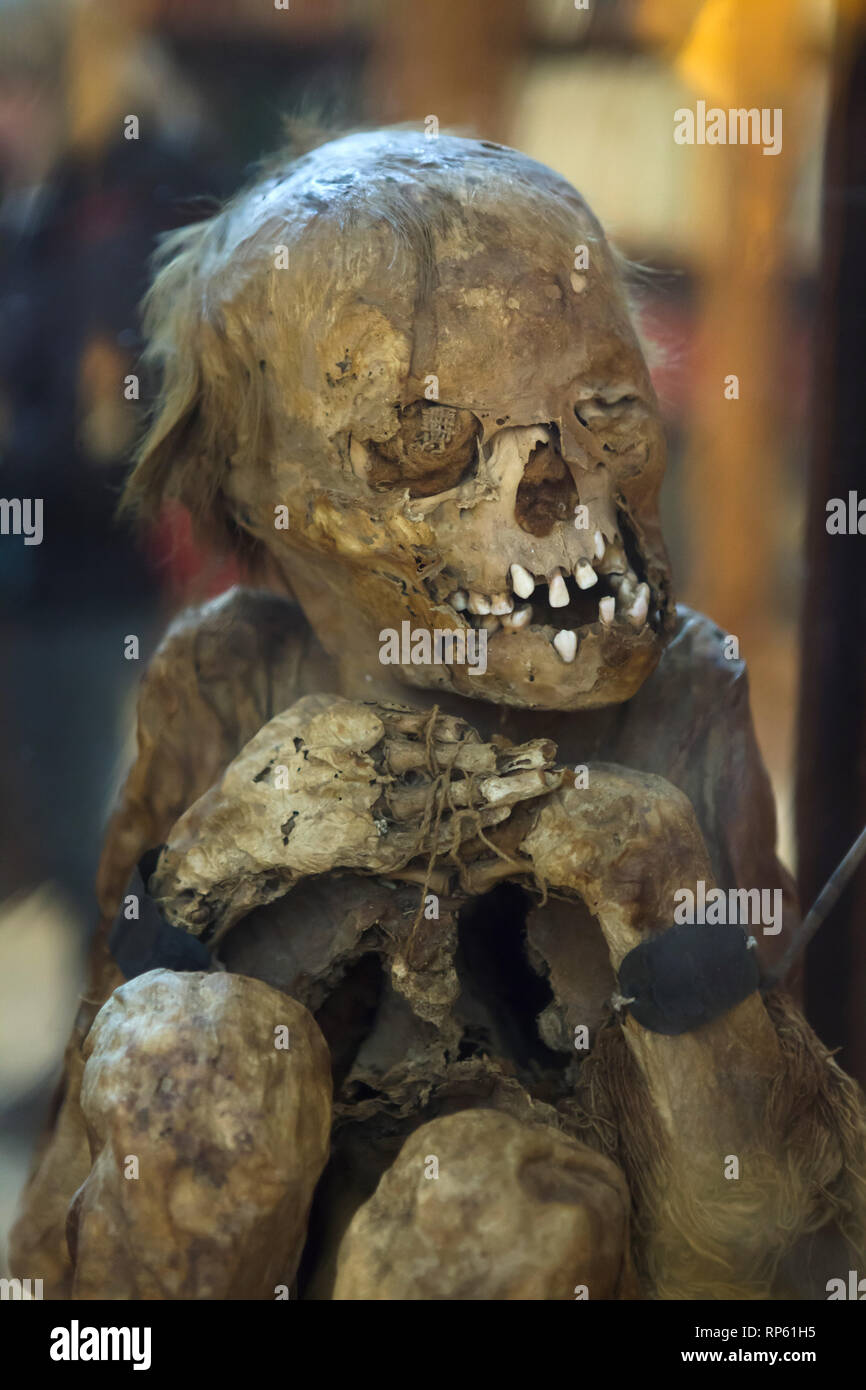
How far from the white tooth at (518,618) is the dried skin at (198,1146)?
1.24ft

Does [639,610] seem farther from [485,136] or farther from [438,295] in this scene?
[485,136]

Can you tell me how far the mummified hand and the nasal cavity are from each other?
0.19 m

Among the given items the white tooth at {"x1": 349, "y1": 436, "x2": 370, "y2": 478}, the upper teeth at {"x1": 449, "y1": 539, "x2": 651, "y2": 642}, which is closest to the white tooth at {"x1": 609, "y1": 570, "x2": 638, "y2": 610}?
the upper teeth at {"x1": 449, "y1": 539, "x2": 651, "y2": 642}

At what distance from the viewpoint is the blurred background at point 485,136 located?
1.17 m

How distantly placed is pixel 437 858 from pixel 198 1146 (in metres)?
0.30

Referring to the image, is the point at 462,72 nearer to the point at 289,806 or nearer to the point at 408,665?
the point at 408,665

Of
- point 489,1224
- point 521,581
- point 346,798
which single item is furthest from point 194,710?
point 489,1224

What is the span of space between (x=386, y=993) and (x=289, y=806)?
0.25 m

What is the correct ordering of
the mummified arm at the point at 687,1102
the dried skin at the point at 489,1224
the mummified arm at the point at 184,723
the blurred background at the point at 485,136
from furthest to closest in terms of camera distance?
the mummified arm at the point at 184,723
the blurred background at the point at 485,136
the mummified arm at the point at 687,1102
the dried skin at the point at 489,1224

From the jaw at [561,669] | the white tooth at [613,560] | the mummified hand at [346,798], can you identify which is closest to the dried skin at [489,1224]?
the mummified hand at [346,798]

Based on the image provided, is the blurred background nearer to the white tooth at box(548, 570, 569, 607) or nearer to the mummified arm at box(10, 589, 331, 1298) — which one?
the mummified arm at box(10, 589, 331, 1298)

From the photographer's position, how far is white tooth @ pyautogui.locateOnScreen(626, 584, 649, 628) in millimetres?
1074

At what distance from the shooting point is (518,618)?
41.7 inches

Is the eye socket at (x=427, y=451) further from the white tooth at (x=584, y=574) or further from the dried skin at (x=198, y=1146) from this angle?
the dried skin at (x=198, y=1146)
